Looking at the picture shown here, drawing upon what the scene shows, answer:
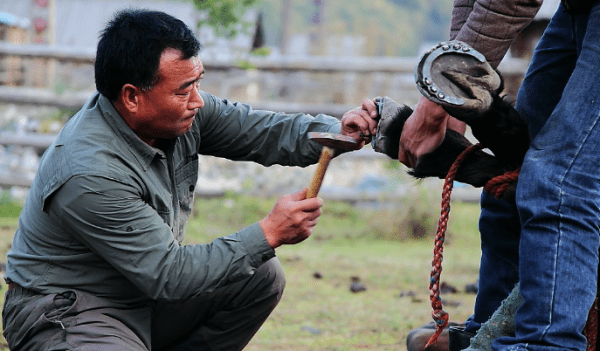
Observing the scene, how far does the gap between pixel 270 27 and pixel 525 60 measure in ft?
142

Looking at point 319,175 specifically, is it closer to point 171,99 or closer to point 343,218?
point 171,99

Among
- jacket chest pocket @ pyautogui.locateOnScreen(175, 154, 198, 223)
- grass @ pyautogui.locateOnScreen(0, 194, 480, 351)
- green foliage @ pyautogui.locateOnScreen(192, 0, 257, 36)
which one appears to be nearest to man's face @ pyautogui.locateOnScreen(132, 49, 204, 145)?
jacket chest pocket @ pyautogui.locateOnScreen(175, 154, 198, 223)

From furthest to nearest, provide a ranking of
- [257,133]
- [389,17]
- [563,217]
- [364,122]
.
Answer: [389,17] → [257,133] → [364,122] → [563,217]

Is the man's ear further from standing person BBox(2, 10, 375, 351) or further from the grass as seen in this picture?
the grass

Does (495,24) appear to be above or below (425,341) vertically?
above

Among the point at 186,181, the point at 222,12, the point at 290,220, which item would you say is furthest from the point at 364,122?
the point at 222,12

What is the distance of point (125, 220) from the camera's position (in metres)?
2.20

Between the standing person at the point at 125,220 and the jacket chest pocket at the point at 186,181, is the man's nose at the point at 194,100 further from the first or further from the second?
the jacket chest pocket at the point at 186,181

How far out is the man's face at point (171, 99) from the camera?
2.36 metres

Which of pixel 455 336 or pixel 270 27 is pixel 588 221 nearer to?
pixel 455 336

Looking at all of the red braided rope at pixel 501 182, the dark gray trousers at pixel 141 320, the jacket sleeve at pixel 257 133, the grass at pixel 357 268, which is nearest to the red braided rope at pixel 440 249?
the red braided rope at pixel 501 182

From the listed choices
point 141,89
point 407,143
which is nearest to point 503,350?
point 407,143

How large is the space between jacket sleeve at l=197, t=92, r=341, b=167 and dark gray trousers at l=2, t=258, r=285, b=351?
44 cm

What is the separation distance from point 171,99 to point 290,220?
0.57m
